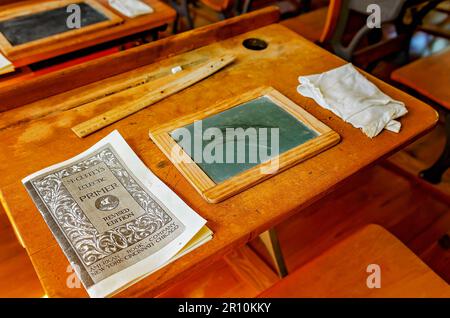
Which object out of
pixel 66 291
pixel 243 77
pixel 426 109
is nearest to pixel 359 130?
pixel 426 109

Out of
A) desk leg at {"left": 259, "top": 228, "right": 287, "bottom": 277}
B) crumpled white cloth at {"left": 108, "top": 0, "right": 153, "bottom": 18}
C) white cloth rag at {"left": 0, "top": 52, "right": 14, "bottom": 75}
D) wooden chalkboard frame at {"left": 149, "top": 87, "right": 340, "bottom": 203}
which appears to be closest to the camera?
wooden chalkboard frame at {"left": 149, "top": 87, "right": 340, "bottom": 203}

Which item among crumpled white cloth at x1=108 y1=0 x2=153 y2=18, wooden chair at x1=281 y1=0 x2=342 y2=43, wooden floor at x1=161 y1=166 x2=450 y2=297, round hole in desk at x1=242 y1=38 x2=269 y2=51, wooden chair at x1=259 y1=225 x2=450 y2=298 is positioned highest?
round hole in desk at x1=242 y1=38 x2=269 y2=51

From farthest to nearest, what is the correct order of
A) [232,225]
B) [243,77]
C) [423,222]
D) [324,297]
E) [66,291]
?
[423,222], [243,77], [324,297], [232,225], [66,291]

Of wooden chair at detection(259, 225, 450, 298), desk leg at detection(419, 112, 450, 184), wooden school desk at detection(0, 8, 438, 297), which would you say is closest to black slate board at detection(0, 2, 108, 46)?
wooden school desk at detection(0, 8, 438, 297)

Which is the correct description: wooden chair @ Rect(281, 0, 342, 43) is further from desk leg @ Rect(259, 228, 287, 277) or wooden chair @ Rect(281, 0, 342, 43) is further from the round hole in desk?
desk leg @ Rect(259, 228, 287, 277)

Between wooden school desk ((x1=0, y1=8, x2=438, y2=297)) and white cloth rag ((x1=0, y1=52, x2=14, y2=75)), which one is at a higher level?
wooden school desk ((x1=0, y1=8, x2=438, y2=297))

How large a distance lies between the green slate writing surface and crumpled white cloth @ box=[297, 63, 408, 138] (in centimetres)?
13

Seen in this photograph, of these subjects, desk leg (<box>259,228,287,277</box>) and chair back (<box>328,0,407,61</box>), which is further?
chair back (<box>328,0,407,61</box>)

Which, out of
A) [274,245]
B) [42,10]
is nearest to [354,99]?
[274,245]

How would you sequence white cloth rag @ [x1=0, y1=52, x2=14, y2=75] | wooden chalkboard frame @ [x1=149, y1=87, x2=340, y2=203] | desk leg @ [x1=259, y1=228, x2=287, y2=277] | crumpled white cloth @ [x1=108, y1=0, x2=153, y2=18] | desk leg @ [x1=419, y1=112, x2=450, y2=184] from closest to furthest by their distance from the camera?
1. wooden chalkboard frame @ [x1=149, y1=87, x2=340, y2=203]
2. white cloth rag @ [x1=0, y1=52, x2=14, y2=75]
3. desk leg @ [x1=259, y1=228, x2=287, y2=277]
4. crumpled white cloth @ [x1=108, y1=0, x2=153, y2=18]
5. desk leg @ [x1=419, y1=112, x2=450, y2=184]

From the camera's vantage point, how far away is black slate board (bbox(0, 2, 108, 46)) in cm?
151

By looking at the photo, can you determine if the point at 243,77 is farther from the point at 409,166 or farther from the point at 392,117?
the point at 409,166
